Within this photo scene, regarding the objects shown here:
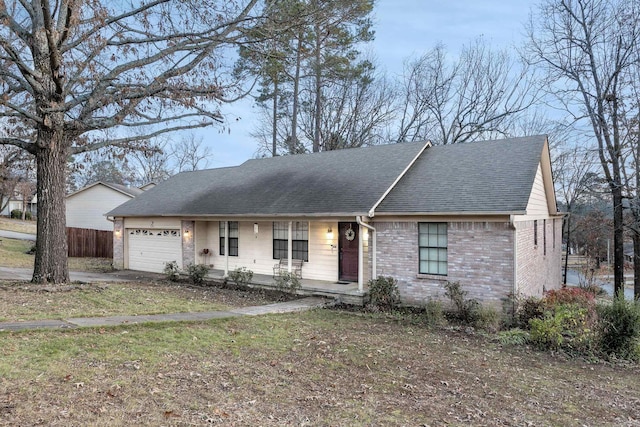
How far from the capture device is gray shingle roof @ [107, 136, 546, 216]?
10875mm

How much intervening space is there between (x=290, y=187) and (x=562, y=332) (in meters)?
9.38

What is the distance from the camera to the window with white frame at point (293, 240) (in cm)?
1437

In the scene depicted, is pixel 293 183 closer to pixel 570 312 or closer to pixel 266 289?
pixel 266 289

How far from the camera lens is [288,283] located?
12.8 m

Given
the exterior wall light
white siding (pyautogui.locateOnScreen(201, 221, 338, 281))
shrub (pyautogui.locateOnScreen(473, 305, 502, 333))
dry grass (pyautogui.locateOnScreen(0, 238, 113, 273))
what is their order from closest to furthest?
shrub (pyautogui.locateOnScreen(473, 305, 502, 333))
the exterior wall light
white siding (pyautogui.locateOnScreen(201, 221, 338, 281))
dry grass (pyautogui.locateOnScreen(0, 238, 113, 273))

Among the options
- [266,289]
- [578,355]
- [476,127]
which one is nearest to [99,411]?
[578,355]

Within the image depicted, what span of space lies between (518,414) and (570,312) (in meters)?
4.70

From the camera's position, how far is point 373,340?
25.8 feet

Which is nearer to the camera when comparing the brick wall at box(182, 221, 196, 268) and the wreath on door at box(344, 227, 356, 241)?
the wreath on door at box(344, 227, 356, 241)

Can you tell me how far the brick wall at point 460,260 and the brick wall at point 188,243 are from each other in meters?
8.12

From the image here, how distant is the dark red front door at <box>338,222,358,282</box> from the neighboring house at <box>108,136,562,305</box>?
0.11 feet

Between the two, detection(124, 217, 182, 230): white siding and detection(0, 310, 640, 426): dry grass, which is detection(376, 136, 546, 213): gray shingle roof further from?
detection(124, 217, 182, 230): white siding

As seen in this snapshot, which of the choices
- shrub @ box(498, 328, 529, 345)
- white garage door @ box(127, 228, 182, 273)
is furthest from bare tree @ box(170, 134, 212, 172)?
shrub @ box(498, 328, 529, 345)

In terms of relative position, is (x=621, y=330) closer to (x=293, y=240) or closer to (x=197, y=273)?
(x=293, y=240)
